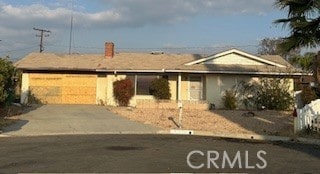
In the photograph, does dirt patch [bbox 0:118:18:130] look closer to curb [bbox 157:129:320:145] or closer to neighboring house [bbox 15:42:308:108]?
curb [bbox 157:129:320:145]

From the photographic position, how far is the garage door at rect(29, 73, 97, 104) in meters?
34.9

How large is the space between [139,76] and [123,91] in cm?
197

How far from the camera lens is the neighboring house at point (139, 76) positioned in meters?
33.6

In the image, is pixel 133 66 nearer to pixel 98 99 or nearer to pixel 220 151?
pixel 98 99

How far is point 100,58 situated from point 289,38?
2019 cm

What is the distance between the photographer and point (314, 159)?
13.2m

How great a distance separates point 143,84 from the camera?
34812 mm

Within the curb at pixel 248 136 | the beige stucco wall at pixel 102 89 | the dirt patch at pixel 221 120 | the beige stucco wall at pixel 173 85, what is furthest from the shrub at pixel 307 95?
the beige stucco wall at pixel 102 89

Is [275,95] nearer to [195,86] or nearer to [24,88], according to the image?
[195,86]

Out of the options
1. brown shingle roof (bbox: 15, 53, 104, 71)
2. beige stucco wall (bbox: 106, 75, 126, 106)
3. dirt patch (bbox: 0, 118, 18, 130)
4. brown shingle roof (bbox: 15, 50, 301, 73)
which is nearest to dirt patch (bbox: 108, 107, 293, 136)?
beige stucco wall (bbox: 106, 75, 126, 106)

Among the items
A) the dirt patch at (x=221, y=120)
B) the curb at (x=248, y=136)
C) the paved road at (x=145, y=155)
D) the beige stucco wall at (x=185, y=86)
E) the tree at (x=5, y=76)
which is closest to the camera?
the paved road at (x=145, y=155)

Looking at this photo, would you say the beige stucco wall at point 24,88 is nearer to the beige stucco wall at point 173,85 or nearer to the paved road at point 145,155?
the beige stucco wall at point 173,85

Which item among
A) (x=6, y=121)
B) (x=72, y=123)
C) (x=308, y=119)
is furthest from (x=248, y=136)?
(x=6, y=121)

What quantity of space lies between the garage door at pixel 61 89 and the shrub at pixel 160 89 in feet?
14.1
